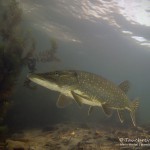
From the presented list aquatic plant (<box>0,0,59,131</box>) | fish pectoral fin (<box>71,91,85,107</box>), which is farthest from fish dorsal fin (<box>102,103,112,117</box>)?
aquatic plant (<box>0,0,59,131</box>)

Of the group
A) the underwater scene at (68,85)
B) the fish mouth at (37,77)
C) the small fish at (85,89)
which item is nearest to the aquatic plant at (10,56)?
the underwater scene at (68,85)

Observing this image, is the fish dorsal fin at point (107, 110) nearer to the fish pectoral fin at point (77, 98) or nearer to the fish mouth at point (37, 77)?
the fish pectoral fin at point (77, 98)

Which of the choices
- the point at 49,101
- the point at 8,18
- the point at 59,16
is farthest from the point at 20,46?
the point at 59,16

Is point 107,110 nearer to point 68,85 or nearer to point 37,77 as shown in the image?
point 68,85

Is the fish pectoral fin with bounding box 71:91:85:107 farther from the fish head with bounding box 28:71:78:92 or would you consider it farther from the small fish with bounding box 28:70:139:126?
the fish head with bounding box 28:71:78:92

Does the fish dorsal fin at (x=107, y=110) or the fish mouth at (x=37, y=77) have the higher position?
the fish mouth at (x=37, y=77)

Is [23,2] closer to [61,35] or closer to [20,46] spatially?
[61,35]

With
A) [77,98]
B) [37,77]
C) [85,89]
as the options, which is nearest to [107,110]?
[85,89]

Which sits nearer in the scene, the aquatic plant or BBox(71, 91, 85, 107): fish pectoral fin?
BBox(71, 91, 85, 107): fish pectoral fin
